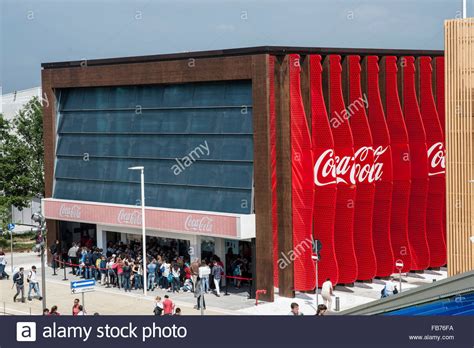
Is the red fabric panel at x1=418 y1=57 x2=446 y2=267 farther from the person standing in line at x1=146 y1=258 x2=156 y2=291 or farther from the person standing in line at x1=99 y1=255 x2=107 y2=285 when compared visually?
the person standing in line at x1=99 y1=255 x2=107 y2=285

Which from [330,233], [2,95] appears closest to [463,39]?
[330,233]

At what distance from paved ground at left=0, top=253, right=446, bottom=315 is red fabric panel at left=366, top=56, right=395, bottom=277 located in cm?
104

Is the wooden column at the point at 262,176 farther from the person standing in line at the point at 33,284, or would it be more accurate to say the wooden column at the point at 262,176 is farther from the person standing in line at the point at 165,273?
the person standing in line at the point at 33,284

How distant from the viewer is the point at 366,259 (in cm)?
3534

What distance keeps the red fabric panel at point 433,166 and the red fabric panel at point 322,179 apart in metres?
6.27

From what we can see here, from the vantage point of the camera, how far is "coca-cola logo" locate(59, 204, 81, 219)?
4047 cm

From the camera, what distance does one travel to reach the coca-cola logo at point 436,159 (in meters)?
38.2

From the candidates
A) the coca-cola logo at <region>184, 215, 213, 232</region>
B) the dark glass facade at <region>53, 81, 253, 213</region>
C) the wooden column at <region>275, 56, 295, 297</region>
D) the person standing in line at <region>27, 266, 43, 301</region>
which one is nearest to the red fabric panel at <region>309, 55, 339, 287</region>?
the wooden column at <region>275, 56, 295, 297</region>

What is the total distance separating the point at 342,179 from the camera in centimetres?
3419

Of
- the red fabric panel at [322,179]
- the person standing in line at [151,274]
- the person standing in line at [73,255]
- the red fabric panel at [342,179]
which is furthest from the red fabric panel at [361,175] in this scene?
the person standing in line at [73,255]

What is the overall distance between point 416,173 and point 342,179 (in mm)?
4917

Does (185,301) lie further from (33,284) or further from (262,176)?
(33,284)

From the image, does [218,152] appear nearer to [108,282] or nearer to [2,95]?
[108,282]

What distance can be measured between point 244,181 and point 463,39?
30.8 feet
